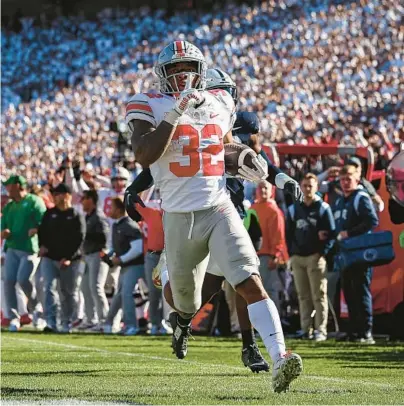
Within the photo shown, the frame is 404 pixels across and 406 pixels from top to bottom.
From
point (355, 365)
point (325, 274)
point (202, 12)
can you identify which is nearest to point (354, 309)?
point (325, 274)

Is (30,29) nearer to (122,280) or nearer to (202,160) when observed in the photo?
(122,280)

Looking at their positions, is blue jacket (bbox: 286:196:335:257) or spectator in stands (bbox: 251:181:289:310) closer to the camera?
blue jacket (bbox: 286:196:335:257)

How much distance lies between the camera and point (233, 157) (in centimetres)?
711

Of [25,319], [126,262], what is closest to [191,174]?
[126,262]

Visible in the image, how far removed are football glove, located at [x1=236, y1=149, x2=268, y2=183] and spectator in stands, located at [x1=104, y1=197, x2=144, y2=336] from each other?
5930 millimetres

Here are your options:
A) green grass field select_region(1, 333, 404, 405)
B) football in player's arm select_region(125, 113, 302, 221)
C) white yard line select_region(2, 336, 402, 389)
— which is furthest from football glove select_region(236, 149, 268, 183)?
white yard line select_region(2, 336, 402, 389)

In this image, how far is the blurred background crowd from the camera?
59.7 feet

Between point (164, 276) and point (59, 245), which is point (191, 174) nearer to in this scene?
point (164, 276)

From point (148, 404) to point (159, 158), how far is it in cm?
130

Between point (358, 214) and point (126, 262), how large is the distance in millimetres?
2819

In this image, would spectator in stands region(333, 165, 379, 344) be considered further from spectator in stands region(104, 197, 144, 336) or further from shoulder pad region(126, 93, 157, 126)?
shoulder pad region(126, 93, 157, 126)

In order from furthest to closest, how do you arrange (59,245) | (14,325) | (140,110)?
(14,325), (59,245), (140,110)

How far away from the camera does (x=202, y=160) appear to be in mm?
6586

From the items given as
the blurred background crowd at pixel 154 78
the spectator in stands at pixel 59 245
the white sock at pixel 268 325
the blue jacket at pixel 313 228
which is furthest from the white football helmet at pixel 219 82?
the blurred background crowd at pixel 154 78
